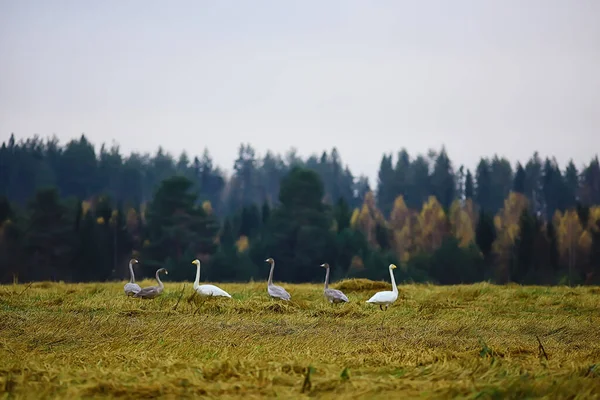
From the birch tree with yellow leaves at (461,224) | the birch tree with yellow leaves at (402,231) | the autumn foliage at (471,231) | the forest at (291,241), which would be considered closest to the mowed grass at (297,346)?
the forest at (291,241)

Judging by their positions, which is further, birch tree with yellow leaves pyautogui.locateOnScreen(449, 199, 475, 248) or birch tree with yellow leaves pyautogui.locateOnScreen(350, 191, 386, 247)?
birch tree with yellow leaves pyautogui.locateOnScreen(350, 191, 386, 247)

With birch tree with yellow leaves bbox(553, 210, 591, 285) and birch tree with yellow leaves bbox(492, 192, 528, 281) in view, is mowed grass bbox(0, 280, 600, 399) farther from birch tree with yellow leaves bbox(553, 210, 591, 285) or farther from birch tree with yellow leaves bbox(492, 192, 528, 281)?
birch tree with yellow leaves bbox(553, 210, 591, 285)

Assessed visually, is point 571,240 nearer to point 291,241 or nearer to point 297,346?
point 291,241

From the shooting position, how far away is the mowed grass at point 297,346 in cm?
871

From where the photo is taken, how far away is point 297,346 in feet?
42.1

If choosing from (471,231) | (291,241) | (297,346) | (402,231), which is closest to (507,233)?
(471,231)

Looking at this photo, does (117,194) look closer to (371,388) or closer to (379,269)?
(379,269)

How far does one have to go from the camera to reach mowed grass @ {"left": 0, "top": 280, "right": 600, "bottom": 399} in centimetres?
871

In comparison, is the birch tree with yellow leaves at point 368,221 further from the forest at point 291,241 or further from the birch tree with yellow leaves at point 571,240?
the birch tree with yellow leaves at point 571,240

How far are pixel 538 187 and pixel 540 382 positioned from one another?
116 metres

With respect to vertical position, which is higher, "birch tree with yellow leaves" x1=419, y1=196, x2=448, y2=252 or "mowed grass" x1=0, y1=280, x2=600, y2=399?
"birch tree with yellow leaves" x1=419, y1=196, x2=448, y2=252

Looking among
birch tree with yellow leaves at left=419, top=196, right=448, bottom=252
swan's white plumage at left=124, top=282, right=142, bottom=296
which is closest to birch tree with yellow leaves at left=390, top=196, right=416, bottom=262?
birch tree with yellow leaves at left=419, top=196, right=448, bottom=252

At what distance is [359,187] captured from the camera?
140500 millimetres

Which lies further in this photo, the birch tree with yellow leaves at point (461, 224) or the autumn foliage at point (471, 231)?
the birch tree with yellow leaves at point (461, 224)
